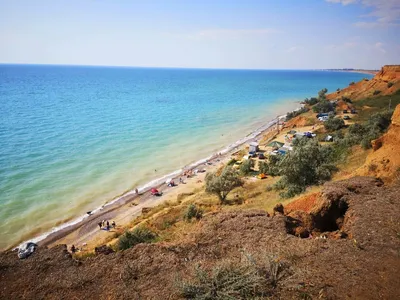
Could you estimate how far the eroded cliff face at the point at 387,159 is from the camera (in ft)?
52.8

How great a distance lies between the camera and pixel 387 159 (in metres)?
17.4

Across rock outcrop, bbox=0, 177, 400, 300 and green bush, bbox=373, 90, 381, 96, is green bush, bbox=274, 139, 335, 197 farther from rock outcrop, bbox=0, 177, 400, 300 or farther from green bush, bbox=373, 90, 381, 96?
green bush, bbox=373, 90, 381, 96

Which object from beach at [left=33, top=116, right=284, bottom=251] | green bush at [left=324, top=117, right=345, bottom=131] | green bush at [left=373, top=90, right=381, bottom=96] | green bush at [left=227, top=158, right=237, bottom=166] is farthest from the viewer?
green bush at [left=373, top=90, right=381, bottom=96]

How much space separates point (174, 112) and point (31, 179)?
5207 cm

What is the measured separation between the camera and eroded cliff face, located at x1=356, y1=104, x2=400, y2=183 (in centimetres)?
1610

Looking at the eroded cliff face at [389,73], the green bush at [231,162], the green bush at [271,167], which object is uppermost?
the eroded cliff face at [389,73]

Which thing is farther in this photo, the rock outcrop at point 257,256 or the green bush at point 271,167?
the green bush at point 271,167

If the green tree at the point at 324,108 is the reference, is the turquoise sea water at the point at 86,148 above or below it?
below

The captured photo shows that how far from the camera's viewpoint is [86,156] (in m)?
44.1

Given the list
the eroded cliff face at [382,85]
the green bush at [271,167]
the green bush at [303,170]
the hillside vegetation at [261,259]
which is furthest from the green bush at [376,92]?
the hillside vegetation at [261,259]

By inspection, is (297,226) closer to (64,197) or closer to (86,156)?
(64,197)

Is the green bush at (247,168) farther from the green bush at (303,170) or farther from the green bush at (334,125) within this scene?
the green bush at (334,125)

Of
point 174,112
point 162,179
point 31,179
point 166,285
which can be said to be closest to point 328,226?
point 166,285

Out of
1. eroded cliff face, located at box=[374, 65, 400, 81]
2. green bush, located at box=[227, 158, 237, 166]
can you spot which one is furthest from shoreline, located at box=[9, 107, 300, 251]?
eroded cliff face, located at box=[374, 65, 400, 81]
